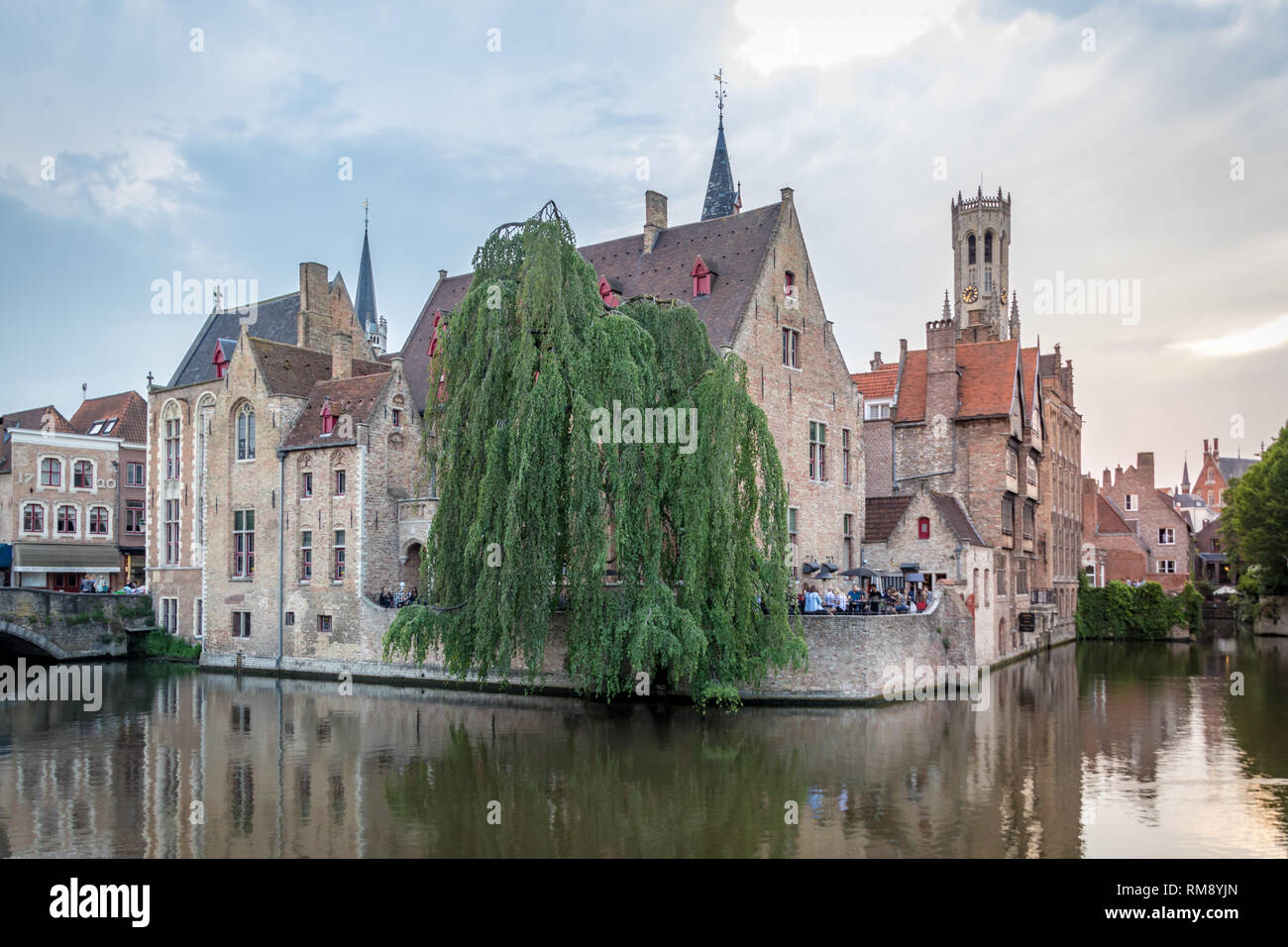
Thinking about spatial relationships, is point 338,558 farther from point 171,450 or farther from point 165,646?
point 171,450

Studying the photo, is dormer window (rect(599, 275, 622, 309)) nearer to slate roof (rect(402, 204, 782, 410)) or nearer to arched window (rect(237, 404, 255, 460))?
slate roof (rect(402, 204, 782, 410))

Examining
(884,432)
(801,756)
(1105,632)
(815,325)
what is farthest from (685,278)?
(1105,632)

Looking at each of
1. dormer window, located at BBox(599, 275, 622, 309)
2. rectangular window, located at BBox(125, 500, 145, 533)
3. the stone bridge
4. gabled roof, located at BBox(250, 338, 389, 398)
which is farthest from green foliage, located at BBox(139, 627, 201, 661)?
dormer window, located at BBox(599, 275, 622, 309)

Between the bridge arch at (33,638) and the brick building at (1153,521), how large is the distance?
160 ft

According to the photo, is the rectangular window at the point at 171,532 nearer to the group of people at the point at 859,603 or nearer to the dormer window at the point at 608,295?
the dormer window at the point at 608,295

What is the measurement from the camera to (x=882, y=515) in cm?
3194

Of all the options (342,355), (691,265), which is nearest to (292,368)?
(342,355)

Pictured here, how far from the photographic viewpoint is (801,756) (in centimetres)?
1773

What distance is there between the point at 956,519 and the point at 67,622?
27.7 m

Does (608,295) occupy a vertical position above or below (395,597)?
above

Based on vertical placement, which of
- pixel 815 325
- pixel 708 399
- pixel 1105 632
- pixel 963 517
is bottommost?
pixel 1105 632
